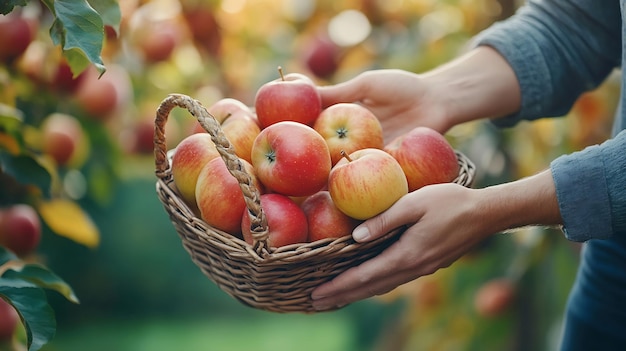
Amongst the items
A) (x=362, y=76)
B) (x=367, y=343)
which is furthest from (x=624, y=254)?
(x=367, y=343)

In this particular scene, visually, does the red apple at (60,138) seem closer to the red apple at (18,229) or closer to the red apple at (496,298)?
the red apple at (18,229)

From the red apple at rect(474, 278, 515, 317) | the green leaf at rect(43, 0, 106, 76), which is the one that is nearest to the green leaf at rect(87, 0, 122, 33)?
the green leaf at rect(43, 0, 106, 76)

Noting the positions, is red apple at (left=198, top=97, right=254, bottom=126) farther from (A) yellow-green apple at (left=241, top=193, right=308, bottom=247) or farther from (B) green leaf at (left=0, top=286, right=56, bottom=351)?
(B) green leaf at (left=0, top=286, right=56, bottom=351)

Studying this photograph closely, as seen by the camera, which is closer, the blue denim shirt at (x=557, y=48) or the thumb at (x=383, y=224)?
the thumb at (x=383, y=224)

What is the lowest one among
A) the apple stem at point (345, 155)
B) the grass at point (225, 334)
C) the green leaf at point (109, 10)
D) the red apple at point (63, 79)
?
the grass at point (225, 334)

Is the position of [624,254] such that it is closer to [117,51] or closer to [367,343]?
[117,51]

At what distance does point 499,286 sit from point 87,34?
149 centimetres

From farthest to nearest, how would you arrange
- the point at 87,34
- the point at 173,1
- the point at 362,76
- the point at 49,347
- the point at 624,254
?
the point at 173,1 < the point at 49,347 < the point at 362,76 < the point at 624,254 < the point at 87,34

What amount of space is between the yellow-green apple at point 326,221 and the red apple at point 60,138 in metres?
0.67

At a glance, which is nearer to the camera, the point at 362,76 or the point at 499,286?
the point at 362,76

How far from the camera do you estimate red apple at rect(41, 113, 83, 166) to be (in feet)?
5.13

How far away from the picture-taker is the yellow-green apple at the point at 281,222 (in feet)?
→ 3.54

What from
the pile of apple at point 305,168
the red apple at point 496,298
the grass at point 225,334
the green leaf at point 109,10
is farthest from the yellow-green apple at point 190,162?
the grass at point 225,334

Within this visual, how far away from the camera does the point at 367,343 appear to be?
2816 mm
